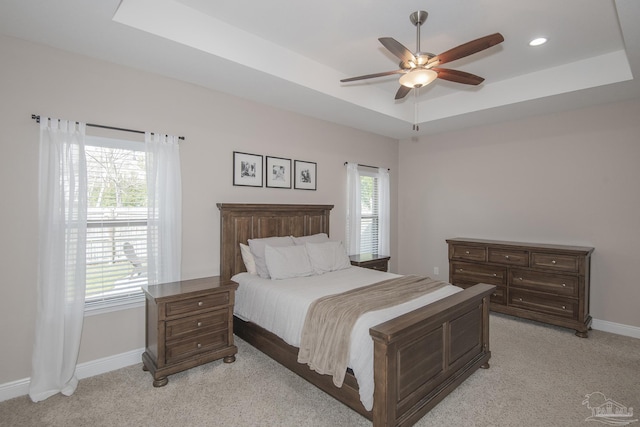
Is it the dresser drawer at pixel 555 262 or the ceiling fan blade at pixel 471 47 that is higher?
the ceiling fan blade at pixel 471 47

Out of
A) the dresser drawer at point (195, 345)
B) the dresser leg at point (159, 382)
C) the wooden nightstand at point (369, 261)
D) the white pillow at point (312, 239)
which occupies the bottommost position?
the dresser leg at point (159, 382)

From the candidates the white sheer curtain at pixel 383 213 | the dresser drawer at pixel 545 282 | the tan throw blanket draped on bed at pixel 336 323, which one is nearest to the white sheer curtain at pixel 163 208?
the tan throw blanket draped on bed at pixel 336 323

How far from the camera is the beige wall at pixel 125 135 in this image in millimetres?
2445

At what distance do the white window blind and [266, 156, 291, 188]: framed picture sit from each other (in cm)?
146

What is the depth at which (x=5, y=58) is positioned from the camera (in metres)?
2.41

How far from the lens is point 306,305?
2.54 metres

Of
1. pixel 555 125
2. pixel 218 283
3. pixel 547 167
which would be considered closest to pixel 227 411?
pixel 218 283

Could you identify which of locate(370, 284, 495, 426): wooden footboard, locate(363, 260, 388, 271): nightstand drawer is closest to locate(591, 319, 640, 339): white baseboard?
locate(370, 284, 495, 426): wooden footboard

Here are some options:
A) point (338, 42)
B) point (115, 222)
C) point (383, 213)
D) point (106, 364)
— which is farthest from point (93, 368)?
point (383, 213)

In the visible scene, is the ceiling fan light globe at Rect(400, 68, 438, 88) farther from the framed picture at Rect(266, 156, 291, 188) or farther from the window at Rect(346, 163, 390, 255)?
the window at Rect(346, 163, 390, 255)

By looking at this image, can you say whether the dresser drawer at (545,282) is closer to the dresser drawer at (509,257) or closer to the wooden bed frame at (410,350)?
the dresser drawer at (509,257)

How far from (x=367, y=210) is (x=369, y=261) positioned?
1126 millimetres

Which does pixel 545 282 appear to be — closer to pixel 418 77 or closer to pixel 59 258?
pixel 418 77

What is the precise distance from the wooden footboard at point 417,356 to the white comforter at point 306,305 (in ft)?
0.34
